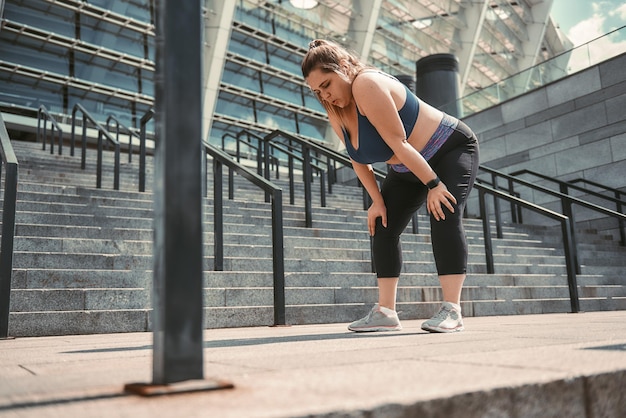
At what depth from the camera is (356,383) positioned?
118 centimetres

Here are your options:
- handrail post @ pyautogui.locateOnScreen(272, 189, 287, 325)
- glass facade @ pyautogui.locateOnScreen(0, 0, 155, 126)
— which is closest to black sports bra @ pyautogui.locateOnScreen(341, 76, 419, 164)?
handrail post @ pyautogui.locateOnScreen(272, 189, 287, 325)

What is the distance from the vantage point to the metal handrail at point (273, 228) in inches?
154

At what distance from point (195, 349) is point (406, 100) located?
6.16 ft

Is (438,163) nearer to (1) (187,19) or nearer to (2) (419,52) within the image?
(1) (187,19)

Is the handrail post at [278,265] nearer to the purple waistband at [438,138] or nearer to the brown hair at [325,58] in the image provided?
the purple waistband at [438,138]

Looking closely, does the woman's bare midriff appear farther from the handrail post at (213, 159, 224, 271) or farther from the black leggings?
the handrail post at (213, 159, 224, 271)

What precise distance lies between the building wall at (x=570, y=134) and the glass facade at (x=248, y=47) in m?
3.63

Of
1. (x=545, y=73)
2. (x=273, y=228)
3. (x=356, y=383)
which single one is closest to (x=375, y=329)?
(x=273, y=228)

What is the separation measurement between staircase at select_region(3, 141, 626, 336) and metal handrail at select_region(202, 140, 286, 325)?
0.46ft

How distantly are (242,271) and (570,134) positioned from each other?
26.9 ft

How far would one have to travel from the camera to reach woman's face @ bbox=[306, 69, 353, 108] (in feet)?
8.55

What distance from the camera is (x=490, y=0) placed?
29.7 metres

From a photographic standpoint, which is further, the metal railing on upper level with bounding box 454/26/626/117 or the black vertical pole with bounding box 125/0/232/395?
the metal railing on upper level with bounding box 454/26/626/117

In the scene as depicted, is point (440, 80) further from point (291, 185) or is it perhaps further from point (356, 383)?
point (356, 383)
